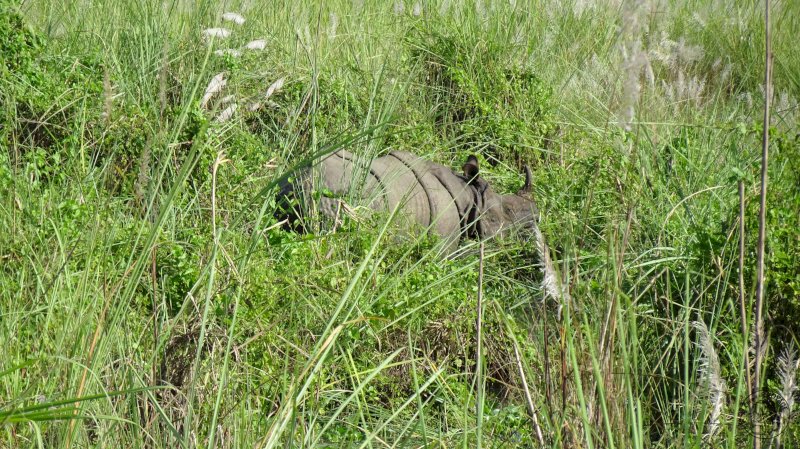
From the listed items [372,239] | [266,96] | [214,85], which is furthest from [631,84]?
[266,96]

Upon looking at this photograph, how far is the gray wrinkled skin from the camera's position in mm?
4293

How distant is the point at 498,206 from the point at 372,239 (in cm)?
146

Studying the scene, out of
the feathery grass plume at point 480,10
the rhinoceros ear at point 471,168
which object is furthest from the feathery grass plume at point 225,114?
the feathery grass plume at point 480,10

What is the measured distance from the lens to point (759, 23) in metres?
7.44

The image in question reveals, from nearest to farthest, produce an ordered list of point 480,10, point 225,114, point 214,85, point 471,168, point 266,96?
1. point 214,85
2. point 266,96
3. point 225,114
4. point 471,168
5. point 480,10

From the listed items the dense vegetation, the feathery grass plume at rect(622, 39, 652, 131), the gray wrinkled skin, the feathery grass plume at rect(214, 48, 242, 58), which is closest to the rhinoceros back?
the gray wrinkled skin

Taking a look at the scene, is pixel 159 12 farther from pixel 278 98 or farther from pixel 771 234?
pixel 771 234

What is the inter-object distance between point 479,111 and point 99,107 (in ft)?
7.66

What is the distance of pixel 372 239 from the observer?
3.92 meters

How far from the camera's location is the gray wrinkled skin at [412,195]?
429 cm

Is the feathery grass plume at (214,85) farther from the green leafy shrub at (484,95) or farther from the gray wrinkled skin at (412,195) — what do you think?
the green leafy shrub at (484,95)

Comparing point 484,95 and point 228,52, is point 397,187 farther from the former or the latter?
point 484,95

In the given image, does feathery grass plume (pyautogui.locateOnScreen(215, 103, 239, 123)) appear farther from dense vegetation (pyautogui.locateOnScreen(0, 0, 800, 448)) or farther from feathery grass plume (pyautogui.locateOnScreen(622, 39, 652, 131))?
feathery grass plume (pyautogui.locateOnScreen(622, 39, 652, 131))

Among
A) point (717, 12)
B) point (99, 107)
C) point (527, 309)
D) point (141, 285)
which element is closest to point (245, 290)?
point (141, 285)
